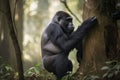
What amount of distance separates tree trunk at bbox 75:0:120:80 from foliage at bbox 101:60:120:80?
0.62 feet

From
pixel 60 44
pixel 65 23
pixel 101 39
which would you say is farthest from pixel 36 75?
pixel 101 39

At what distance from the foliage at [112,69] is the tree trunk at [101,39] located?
0.19 meters

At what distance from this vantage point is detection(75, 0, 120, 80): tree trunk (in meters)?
5.04

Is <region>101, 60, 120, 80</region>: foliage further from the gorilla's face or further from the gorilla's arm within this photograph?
the gorilla's face

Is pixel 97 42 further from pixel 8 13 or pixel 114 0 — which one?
pixel 8 13

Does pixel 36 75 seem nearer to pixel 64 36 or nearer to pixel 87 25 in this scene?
pixel 64 36

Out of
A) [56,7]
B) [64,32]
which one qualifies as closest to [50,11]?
[56,7]

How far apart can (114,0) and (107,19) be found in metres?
0.31

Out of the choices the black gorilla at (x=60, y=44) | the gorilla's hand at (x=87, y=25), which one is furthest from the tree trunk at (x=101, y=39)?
the black gorilla at (x=60, y=44)

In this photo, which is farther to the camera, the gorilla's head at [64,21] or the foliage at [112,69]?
Result: the gorilla's head at [64,21]

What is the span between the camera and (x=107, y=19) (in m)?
5.05

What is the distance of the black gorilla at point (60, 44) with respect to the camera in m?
5.84

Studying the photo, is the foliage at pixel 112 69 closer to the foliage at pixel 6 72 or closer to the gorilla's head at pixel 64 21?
the gorilla's head at pixel 64 21

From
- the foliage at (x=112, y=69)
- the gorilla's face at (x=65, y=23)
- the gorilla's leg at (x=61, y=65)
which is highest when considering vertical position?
the gorilla's face at (x=65, y=23)
